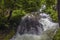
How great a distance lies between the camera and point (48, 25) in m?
8.26

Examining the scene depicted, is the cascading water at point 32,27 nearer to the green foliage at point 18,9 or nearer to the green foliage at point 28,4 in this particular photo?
the green foliage at point 18,9

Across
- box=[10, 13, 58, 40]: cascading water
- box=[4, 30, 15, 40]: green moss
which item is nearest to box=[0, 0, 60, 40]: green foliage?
box=[4, 30, 15, 40]: green moss

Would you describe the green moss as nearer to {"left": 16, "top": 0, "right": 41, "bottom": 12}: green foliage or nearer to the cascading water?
the cascading water

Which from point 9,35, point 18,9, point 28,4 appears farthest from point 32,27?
point 28,4

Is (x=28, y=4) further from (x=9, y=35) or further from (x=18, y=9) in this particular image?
(x=9, y=35)

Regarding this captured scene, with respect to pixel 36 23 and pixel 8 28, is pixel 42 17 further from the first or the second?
pixel 8 28

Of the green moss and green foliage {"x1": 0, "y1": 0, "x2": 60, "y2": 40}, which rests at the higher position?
green foliage {"x1": 0, "y1": 0, "x2": 60, "y2": 40}

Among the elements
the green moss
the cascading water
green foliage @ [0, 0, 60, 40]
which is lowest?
the green moss

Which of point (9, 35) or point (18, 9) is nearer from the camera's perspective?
point (9, 35)

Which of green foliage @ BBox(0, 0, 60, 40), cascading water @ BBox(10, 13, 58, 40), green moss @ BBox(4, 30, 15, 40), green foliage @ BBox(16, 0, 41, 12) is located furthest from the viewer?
green foliage @ BBox(16, 0, 41, 12)

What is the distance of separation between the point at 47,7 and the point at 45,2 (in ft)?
1.08

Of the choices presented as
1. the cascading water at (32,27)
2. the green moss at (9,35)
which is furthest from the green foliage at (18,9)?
the cascading water at (32,27)

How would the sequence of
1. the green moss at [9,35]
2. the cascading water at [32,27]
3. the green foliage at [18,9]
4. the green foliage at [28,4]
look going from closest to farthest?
the cascading water at [32,27] → the green moss at [9,35] → the green foliage at [18,9] → the green foliage at [28,4]

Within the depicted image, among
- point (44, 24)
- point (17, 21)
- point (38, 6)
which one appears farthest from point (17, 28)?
point (38, 6)
